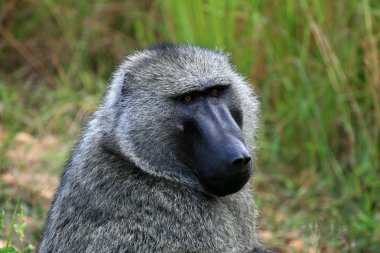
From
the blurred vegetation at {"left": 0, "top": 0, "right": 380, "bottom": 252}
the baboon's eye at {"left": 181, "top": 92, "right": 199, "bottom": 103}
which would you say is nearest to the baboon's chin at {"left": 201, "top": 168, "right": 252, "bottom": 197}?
the baboon's eye at {"left": 181, "top": 92, "right": 199, "bottom": 103}

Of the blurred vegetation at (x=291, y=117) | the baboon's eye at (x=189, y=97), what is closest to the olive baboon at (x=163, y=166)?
the baboon's eye at (x=189, y=97)

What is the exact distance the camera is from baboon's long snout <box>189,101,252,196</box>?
11.4 feet

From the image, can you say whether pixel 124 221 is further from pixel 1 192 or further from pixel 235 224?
pixel 1 192

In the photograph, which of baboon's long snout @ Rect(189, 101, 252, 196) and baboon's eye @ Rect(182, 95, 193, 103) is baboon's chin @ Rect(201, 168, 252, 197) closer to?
baboon's long snout @ Rect(189, 101, 252, 196)

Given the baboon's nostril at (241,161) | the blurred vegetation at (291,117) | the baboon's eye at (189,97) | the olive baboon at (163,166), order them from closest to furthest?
the baboon's nostril at (241,161)
the olive baboon at (163,166)
the baboon's eye at (189,97)
the blurred vegetation at (291,117)

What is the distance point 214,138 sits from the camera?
3.53 metres

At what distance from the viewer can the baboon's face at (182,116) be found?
11.8ft

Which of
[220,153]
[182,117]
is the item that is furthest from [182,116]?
[220,153]

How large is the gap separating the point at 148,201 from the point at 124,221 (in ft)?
0.44

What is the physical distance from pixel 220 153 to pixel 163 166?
1.15 ft

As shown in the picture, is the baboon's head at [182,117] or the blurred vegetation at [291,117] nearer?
the baboon's head at [182,117]

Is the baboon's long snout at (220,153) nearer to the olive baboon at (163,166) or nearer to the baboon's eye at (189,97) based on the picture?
the olive baboon at (163,166)

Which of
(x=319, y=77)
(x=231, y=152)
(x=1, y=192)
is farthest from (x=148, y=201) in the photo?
(x=319, y=77)

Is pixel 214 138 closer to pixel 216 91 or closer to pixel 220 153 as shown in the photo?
pixel 220 153
